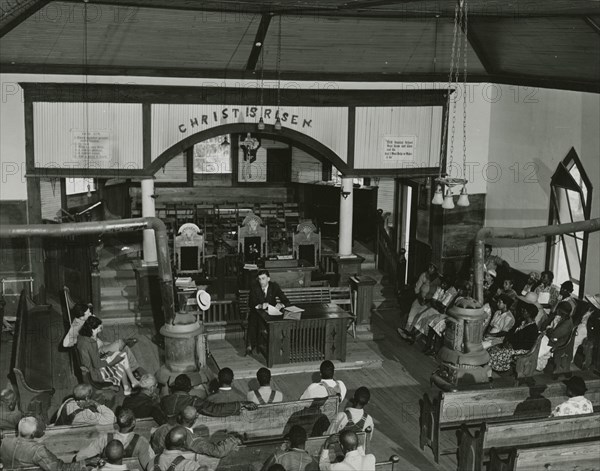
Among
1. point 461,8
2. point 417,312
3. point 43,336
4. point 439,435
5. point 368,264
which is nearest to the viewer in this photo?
point 439,435

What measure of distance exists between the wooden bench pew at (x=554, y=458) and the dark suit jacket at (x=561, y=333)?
443 centimetres

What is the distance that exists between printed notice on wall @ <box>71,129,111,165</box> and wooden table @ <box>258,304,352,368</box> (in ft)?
14.9

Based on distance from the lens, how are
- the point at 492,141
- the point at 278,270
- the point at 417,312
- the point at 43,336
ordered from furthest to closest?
1. the point at 492,141
2. the point at 278,270
3. the point at 417,312
4. the point at 43,336

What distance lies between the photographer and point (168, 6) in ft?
42.5

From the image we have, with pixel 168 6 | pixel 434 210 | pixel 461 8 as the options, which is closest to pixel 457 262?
pixel 434 210

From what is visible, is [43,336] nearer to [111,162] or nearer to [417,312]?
[111,162]

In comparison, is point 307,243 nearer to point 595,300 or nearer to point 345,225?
point 345,225

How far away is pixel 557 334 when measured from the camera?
1339cm

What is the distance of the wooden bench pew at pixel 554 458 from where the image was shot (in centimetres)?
880

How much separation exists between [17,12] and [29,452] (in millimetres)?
6949

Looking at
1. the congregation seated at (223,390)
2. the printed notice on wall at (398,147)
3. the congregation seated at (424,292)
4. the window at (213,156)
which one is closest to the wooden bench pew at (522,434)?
the congregation seated at (223,390)

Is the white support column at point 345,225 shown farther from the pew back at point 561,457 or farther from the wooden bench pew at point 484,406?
the pew back at point 561,457

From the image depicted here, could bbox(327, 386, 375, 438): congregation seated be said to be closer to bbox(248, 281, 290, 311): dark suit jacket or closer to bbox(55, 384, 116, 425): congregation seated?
bbox(55, 384, 116, 425): congregation seated

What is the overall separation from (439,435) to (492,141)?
877 cm
